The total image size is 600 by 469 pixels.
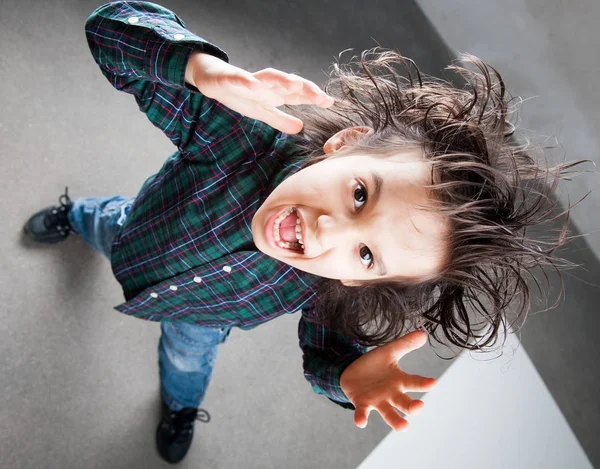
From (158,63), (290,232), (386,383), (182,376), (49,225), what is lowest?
(182,376)

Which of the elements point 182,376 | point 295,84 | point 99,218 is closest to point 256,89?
point 295,84

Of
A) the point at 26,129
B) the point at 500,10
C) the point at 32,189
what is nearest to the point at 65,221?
the point at 32,189

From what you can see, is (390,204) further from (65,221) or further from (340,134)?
(65,221)

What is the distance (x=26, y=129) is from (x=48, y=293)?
1.15ft

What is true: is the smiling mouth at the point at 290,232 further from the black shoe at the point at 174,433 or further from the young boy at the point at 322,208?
the black shoe at the point at 174,433

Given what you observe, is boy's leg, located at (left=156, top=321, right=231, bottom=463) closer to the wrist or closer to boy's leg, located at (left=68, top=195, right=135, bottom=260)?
boy's leg, located at (left=68, top=195, right=135, bottom=260)

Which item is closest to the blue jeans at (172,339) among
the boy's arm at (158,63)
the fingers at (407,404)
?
the boy's arm at (158,63)

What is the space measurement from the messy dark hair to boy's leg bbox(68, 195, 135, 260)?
0.39 meters

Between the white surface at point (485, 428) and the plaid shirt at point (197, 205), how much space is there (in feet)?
1.83

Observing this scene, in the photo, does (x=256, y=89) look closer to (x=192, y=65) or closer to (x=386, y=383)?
(x=192, y=65)

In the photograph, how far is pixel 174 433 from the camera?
1.16 metres

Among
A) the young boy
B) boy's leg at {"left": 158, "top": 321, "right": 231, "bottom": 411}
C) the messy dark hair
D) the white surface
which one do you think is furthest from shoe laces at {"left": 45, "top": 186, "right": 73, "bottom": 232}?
the white surface

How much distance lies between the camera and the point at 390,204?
66 centimetres

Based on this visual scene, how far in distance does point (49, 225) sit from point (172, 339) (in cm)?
34
